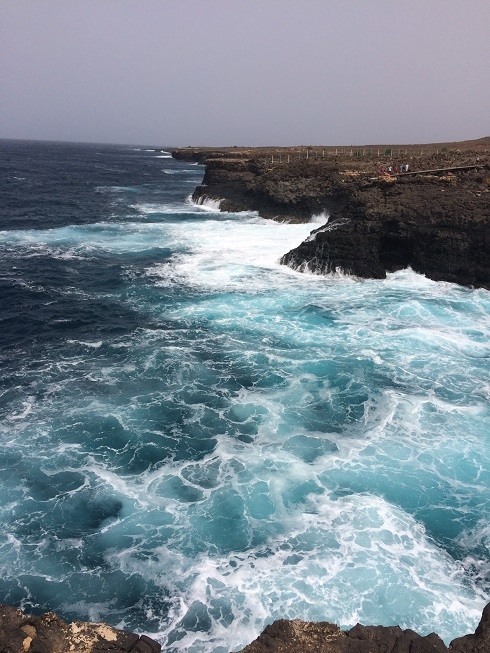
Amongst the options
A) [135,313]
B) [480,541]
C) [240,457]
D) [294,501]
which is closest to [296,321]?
[135,313]

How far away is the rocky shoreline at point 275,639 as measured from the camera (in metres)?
7.49

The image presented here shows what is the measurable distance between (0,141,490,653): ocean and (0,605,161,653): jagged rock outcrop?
3544 millimetres

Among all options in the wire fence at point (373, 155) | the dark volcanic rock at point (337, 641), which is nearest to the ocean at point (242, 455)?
the dark volcanic rock at point (337, 641)

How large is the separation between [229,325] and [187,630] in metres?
18.5

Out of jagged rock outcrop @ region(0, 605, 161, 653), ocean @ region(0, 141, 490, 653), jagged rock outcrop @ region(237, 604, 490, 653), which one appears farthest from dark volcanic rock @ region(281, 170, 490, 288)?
jagged rock outcrop @ region(0, 605, 161, 653)

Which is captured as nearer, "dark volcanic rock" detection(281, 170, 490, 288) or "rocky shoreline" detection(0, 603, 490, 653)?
"rocky shoreline" detection(0, 603, 490, 653)

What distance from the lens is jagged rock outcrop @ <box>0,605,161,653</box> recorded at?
7574 mm

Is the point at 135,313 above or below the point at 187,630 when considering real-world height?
above

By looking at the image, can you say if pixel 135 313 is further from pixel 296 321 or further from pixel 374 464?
pixel 374 464

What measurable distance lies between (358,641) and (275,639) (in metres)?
1.34

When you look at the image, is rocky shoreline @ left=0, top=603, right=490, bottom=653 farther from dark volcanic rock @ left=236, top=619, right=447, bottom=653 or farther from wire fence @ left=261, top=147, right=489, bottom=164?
wire fence @ left=261, top=147, right=489, bottom=164

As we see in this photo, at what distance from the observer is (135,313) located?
30.1 m

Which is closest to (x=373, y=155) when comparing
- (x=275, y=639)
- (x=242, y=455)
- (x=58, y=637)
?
(x=242, y=455)

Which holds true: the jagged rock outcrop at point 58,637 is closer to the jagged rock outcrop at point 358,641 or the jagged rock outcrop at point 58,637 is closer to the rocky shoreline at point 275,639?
the rocky shoreline at point 275,639
